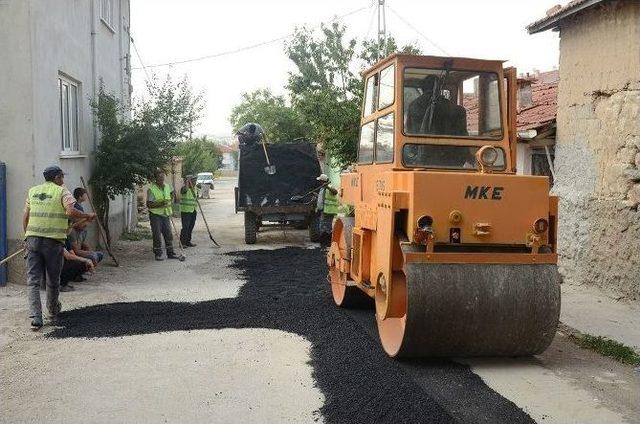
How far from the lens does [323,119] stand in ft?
60.3

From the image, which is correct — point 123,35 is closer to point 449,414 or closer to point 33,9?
point 33,9

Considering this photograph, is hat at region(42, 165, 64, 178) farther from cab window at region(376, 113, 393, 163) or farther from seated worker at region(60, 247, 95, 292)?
cab window at region(376, 113, 393, 163)

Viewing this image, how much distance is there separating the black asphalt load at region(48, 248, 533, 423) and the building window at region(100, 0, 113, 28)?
6836 millimetres

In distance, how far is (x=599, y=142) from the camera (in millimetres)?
8789

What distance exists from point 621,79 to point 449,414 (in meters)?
5.82

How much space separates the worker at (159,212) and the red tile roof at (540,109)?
21.1 ft

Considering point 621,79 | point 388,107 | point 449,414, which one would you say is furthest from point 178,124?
point 449,414

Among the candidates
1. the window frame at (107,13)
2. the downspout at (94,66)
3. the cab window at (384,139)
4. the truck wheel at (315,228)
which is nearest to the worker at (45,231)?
the cab window at (384,139)

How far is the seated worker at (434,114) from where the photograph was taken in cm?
606

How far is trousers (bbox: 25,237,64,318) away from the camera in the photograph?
670 centimetres

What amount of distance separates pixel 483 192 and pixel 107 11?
11526mm

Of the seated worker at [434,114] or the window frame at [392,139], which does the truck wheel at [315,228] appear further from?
the seated worker at [434,114]

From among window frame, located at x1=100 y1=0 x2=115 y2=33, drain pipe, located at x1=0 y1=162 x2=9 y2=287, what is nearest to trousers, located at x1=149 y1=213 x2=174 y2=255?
drain pipe, located at x1=0 y1=162 x2=9 y2=287

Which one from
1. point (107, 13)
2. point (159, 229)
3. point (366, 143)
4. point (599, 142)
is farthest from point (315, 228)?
point (366, 143)
